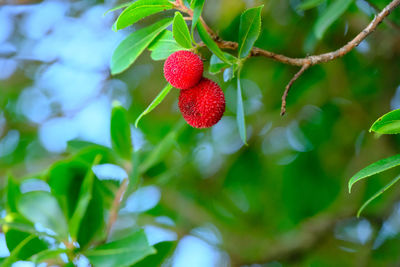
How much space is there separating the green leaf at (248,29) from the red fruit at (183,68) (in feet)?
0.31

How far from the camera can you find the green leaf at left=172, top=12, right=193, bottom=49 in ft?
2.99

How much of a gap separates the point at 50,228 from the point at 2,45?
5.42ft

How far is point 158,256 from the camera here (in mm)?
1306

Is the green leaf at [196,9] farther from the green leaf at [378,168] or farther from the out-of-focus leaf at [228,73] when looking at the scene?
the green leaf at [378,168]

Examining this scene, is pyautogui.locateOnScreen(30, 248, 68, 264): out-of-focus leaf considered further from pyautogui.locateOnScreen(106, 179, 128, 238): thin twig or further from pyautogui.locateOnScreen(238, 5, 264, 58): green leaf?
pyautogui.locateOnScreen(238, 5, 264, 58): green leaf

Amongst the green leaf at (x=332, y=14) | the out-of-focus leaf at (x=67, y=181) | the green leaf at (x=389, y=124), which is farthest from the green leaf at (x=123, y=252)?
the green leaf at (x=332, y=14)

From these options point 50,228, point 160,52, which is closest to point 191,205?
point 50,228

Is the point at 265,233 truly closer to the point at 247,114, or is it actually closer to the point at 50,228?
the point at 247,114

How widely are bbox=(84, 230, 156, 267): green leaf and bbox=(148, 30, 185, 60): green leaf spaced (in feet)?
1.31

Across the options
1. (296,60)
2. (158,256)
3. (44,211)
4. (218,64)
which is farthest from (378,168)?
(44,211)

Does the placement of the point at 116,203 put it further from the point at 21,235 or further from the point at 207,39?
the point at 207,39

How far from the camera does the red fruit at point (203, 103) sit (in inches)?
40.9

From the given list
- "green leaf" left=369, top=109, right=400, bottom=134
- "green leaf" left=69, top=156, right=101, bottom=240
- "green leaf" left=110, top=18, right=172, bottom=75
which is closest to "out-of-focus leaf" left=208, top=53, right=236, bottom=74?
"green leaf" left=110, top=18, right=172, bottom=75

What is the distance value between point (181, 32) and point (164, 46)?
117 mm
